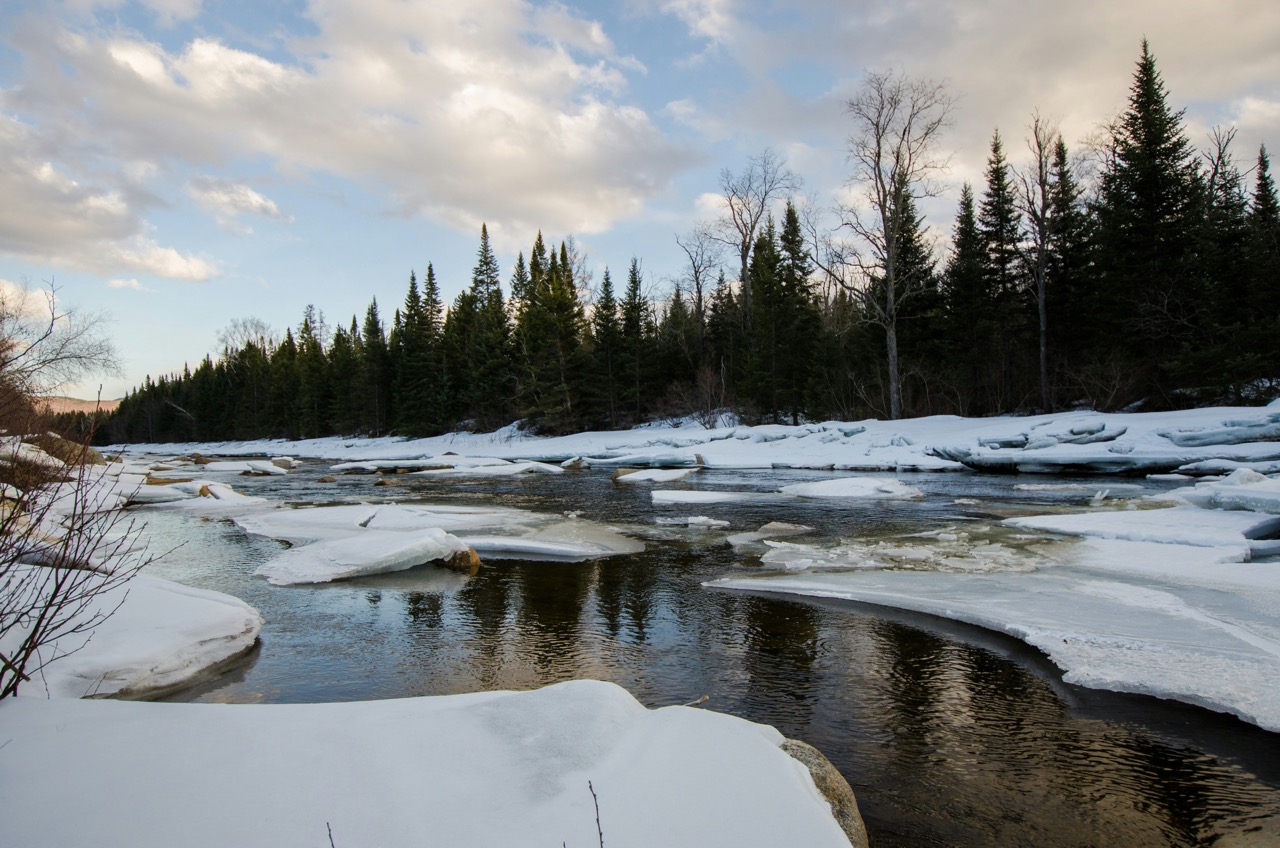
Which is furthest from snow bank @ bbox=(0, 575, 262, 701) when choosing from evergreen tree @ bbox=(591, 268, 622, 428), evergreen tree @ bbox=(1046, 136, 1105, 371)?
evergreen tree @ bbox=(591, 268, 622, 428)

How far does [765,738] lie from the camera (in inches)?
129

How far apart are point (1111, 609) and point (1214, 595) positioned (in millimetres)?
1212

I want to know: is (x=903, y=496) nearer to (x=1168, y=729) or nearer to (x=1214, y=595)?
(x=1214, y=595)

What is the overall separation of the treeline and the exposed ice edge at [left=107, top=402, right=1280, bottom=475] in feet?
11.4

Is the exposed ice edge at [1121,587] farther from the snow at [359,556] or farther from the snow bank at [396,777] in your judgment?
the snow at [359,556]

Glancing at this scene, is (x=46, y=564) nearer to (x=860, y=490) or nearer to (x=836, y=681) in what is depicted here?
(x=836, y=681)

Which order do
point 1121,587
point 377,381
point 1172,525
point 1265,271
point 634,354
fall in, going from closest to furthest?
point 1121,587 → point 1172,525 → point 1265,271 → point 634,354 → point 377,381

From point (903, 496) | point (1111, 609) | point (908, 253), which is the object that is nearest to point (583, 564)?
point (1111, 609)

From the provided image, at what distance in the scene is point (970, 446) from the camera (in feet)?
71.6

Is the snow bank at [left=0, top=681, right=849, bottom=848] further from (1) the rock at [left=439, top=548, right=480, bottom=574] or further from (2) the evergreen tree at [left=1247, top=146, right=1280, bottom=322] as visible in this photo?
(2) the evergreen tree at [left=1247, top=146, right=1280, bottom=322]

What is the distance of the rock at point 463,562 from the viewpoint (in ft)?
29.3

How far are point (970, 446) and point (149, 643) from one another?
22341 mm

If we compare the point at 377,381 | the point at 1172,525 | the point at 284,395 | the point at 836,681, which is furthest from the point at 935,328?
the point at 284,395

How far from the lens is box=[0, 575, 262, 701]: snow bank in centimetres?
430
